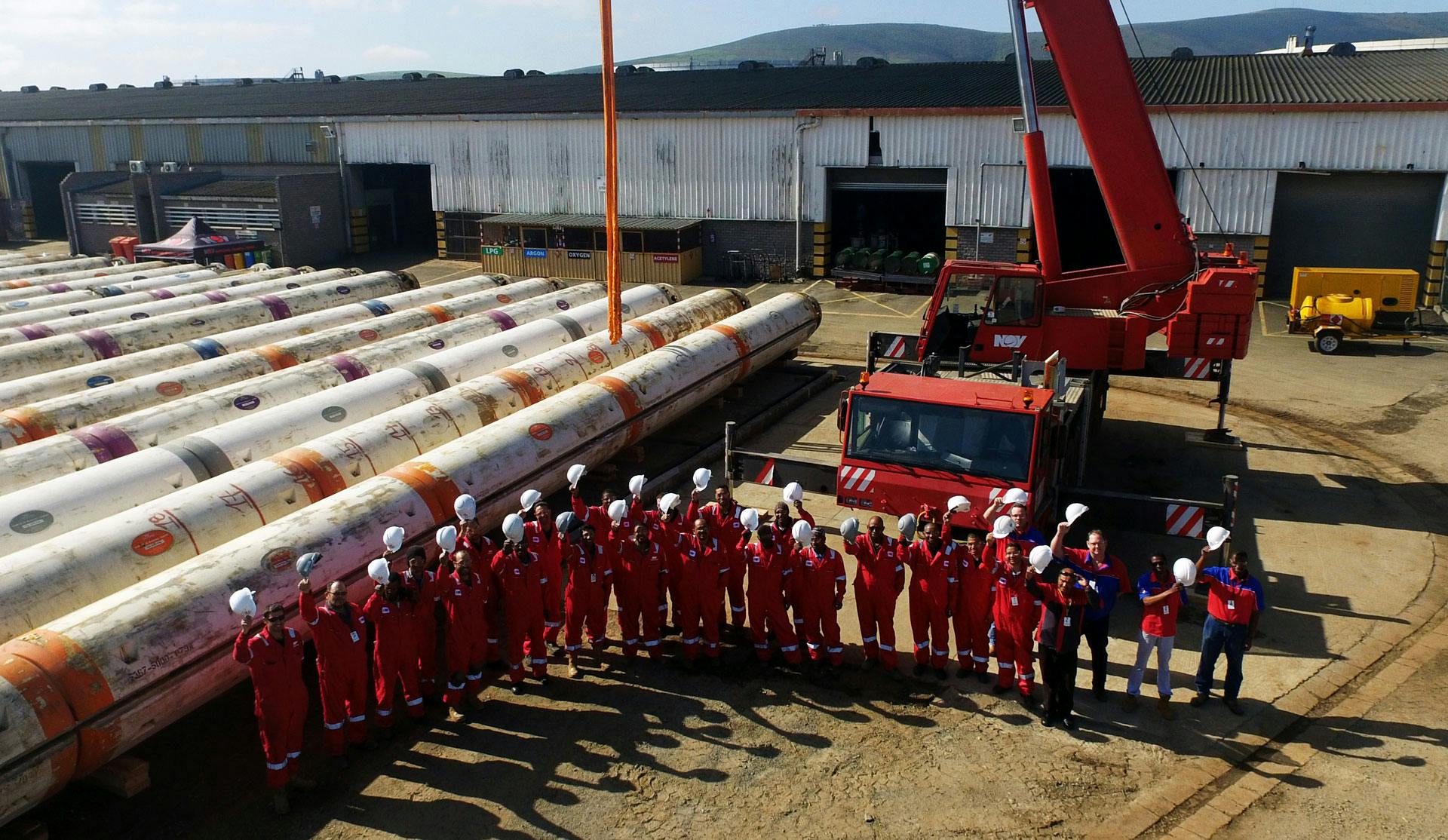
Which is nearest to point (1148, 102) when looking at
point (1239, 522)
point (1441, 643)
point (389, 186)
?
point (1239, 522)

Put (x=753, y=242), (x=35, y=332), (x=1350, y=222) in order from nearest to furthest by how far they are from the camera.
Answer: (x=35, y=332)
(x=1350, y=222)
(x=753, y=242)

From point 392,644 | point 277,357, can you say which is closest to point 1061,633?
point 392,644

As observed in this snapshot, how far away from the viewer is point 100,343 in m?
14.6

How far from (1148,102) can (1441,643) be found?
2016 centimetres

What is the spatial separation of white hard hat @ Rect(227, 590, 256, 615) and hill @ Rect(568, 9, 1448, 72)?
151995 millimetres

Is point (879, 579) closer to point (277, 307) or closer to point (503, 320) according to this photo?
point (503, 320)

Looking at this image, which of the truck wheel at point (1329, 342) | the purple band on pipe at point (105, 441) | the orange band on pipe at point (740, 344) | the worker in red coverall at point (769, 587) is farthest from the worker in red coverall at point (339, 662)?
the truck wheel at point (1329, 342)

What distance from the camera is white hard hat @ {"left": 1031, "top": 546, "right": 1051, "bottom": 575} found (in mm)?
7367

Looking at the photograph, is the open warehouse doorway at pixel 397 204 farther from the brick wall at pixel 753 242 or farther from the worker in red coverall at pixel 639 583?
the worker in red coverall at pixel 639 583

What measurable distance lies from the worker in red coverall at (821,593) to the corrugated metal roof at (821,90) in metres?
21.8

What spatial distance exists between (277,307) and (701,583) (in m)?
A: 12.6

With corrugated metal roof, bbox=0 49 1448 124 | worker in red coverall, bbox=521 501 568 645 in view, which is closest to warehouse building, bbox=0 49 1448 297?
corrugated metal roof, bbox=0 49 1448 124

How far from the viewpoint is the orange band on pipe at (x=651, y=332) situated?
51.3 feet

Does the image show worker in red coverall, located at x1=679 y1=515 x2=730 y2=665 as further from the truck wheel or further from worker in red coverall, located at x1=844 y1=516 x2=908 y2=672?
the truck wheel
